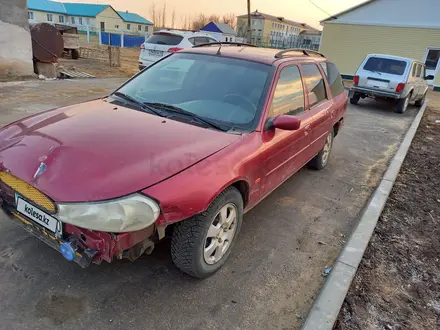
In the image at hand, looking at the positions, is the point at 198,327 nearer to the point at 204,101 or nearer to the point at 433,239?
the point at 204,101

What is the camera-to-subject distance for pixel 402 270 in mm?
3166

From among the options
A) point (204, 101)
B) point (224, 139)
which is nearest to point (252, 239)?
point (224, 139)

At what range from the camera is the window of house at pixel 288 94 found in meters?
3.32

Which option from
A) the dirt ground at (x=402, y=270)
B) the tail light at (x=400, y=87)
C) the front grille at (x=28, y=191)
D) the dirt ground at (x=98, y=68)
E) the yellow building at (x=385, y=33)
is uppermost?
the yellow building at (x=385, y=33)

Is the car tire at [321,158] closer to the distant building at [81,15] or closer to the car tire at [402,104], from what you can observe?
the car tire at [402,104]

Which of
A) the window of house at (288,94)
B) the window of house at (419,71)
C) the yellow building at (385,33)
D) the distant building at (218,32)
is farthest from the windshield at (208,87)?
the distant building at (218,32)

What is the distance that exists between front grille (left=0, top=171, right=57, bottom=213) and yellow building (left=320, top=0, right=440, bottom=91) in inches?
927

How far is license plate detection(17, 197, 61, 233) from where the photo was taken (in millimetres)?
2207

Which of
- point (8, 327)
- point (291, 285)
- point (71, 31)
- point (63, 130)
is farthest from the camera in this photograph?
point (71, 31)

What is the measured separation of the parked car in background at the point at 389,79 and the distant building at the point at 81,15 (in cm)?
5710

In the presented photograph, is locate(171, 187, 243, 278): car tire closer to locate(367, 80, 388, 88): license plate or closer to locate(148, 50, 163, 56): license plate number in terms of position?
locate(148, 50, 163, 56): license plate number

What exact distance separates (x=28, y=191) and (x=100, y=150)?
20.8 inches

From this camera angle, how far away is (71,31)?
65.7 feet

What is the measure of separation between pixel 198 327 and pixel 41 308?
1.08 meters
